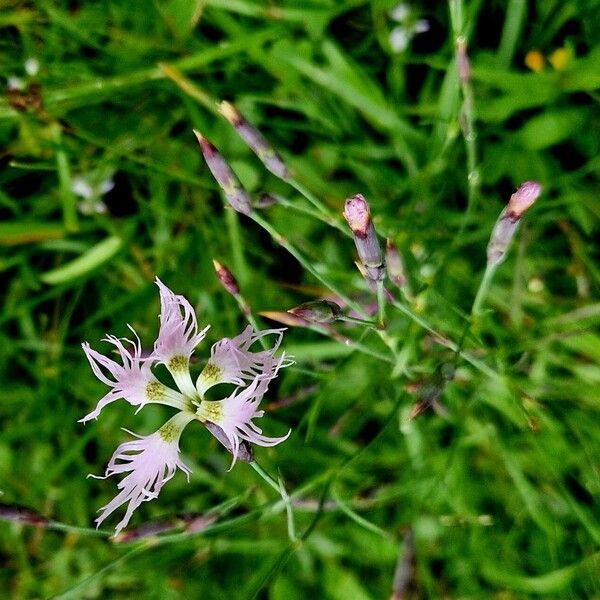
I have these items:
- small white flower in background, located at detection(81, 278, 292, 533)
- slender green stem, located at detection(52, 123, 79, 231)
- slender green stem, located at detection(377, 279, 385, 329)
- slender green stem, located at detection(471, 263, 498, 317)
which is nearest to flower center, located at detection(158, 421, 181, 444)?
small white flower in background, located at detection(81, 278, 292, 533)

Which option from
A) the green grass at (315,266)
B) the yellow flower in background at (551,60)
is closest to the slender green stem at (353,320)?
the green grass at (315,266)

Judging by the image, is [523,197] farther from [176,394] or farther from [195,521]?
[195,521]

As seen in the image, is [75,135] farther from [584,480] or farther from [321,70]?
[584,480]

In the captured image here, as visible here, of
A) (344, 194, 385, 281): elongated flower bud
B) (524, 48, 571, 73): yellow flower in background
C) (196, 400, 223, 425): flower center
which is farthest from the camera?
(524, 48, 571, 73): yellow flower in background

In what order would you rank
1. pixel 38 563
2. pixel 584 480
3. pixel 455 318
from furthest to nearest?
Answer: pixel 38 563 < pixel 584 480 < pixel 455 318

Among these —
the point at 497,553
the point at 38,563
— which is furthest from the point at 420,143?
the point at 38,563

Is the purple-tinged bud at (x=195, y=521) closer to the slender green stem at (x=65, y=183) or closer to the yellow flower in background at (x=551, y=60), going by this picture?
the slender green stem at (x=65, y=183)

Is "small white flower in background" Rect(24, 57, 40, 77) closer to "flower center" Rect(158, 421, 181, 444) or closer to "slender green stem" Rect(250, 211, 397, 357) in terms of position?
"slender green stem" Rect(250, 211, 397, 357)
